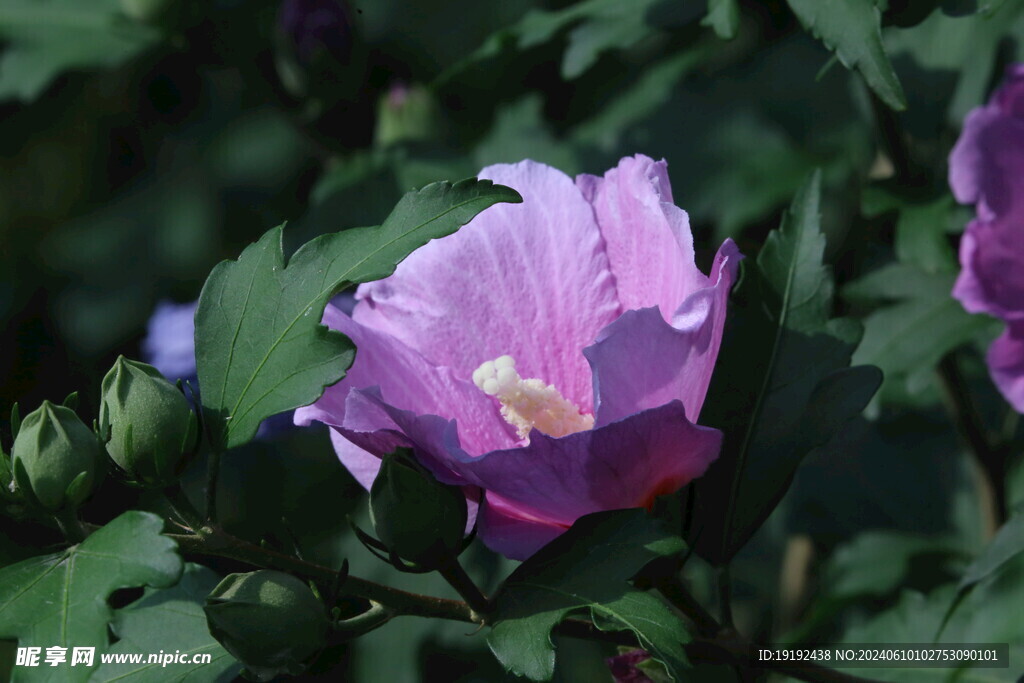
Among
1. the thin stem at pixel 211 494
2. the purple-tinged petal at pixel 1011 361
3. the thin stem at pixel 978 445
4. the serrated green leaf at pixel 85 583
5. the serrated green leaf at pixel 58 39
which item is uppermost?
the serrated green leaf at pixel 58 39

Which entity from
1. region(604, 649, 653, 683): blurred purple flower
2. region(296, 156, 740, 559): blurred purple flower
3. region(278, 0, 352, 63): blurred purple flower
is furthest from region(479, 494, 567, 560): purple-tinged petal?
region(278, 0, 352, 63): blurred purple flower

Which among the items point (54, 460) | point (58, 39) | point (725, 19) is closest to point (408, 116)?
point (58, 39)

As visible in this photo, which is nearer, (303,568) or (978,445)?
(303,568)

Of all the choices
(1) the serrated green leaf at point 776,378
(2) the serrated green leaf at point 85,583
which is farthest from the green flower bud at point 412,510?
(1) the serrated green leaf at point 776,378

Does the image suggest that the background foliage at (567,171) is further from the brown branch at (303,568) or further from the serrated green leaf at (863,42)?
the brown branch at (303,568)

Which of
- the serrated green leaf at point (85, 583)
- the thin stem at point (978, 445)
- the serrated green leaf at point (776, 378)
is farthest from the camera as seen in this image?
the thin stem at point (978, 445)

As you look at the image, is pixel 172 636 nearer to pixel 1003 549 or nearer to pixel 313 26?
pixel 1003 549

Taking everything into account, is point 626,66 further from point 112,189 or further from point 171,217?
point 112,189
